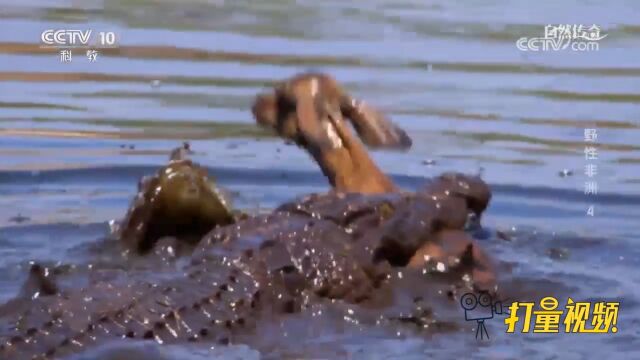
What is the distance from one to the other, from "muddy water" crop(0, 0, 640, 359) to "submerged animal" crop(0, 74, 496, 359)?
0.16 metres

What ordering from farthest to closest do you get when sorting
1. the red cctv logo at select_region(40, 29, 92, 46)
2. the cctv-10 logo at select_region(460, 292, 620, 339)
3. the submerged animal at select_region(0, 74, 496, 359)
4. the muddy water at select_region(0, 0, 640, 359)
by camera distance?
1. the red cctv logo at select_region(40, 29, 92, 46)
2. the muddy water at select_region(0, 0, 640, 359)
3. the cctv-10 logo at select_region(460, 292, 620, 339)
4. the submerged animal at select_region(0, 74, 496, 359)

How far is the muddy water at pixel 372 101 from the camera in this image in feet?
22.5

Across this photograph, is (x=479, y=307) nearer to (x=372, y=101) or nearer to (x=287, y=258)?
(x=287, y=258)

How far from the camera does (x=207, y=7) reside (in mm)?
13648

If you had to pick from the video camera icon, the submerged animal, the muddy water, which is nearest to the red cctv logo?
the muddy water

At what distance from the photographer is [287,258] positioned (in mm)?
5559

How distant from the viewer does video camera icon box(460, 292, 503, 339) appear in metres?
5.84

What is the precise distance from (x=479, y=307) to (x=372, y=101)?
4223mm

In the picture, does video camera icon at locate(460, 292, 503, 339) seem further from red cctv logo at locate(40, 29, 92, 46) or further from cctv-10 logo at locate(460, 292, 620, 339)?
red cctv logo at locate(40, 29, 92, 46)

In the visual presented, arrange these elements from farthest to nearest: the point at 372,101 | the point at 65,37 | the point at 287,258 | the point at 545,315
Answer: the point at 65,37 → the point at 372,101 → the point at 545,315 → the point at 287,258

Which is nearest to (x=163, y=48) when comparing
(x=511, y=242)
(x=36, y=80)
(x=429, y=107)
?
(x=36, y=80)

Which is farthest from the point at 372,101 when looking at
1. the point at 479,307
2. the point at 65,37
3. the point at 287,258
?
the point at 287,258

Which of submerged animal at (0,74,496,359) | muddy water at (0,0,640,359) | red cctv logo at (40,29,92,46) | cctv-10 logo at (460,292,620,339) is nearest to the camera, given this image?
submerged animal at (0,74,496,359)

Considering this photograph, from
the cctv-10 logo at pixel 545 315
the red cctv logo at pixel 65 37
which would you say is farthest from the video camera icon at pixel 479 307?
the red cctv logo at pixel 65 37
